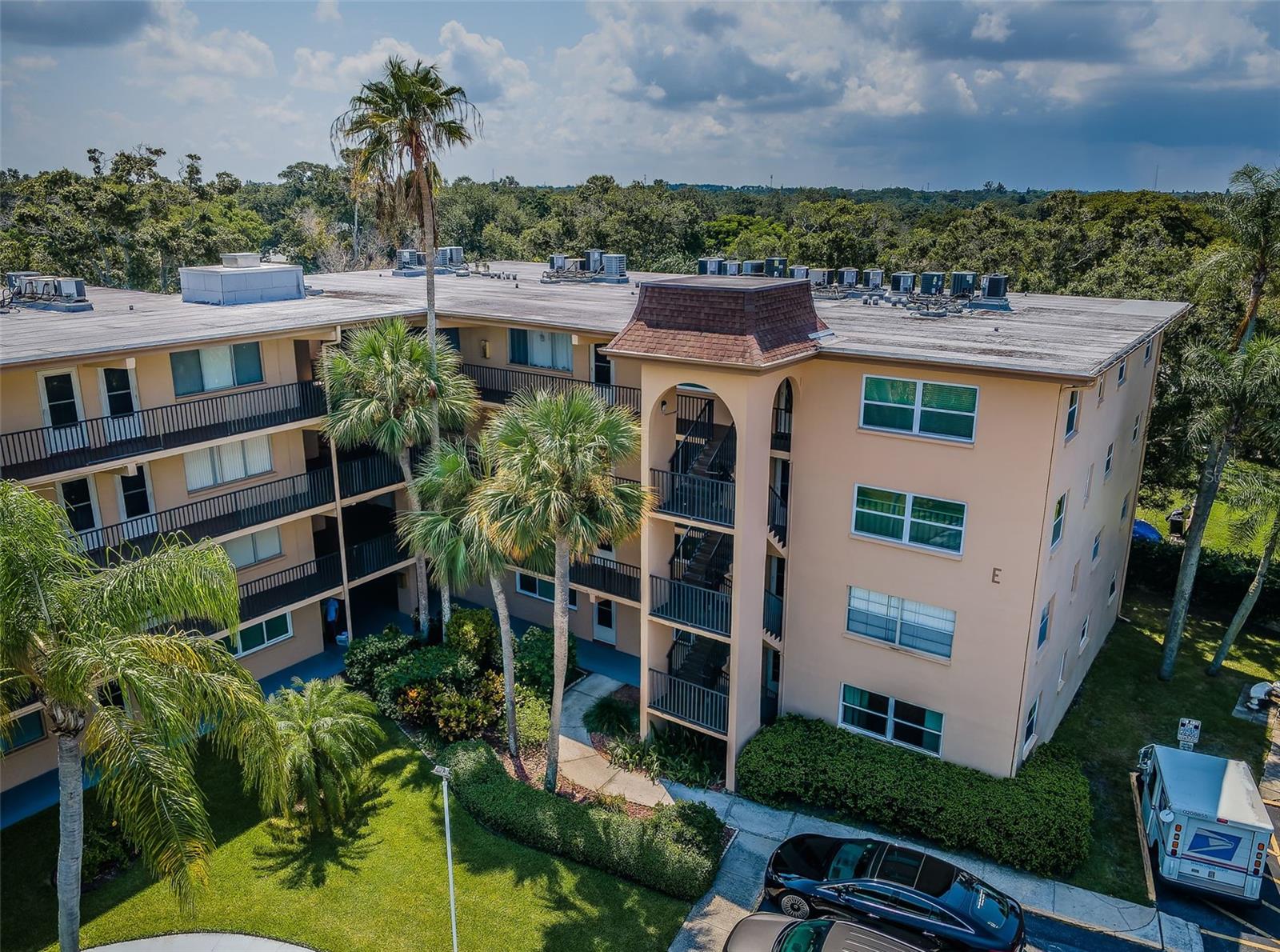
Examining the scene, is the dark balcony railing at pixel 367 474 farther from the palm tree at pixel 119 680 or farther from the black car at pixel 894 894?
the black car at pixel 894 894

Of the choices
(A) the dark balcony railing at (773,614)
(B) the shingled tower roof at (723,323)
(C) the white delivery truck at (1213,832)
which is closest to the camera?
(C) the white delivery truck at (1213,832)

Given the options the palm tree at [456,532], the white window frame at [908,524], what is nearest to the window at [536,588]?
the palm tree at [456,532]

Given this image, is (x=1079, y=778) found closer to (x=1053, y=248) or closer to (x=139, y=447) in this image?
(x=139, y=447)

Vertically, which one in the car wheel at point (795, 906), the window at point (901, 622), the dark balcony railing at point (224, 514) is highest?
the dark balcony railing at point (224, 514)

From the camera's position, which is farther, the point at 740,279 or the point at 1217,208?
the point at 1217,208

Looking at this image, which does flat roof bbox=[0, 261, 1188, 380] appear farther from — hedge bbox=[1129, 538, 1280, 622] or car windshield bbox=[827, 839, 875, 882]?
car windshield bbox=[827, 839, 875, 882]

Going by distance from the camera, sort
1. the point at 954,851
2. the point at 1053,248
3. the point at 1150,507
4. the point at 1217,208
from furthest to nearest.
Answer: the point at 1053,248
the point at 1150,507
the point at 1217,208
the point at 954,851

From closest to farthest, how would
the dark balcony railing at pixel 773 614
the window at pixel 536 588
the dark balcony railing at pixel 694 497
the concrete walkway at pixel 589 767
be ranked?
the dark balcony railing at pixel 694 497 < the concrete walkway at pixel 589 767 < the dark balcony railing at pixel 773 614 < the window at pixel 536 588

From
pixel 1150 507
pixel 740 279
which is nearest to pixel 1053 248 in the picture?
pixel 1150 507
